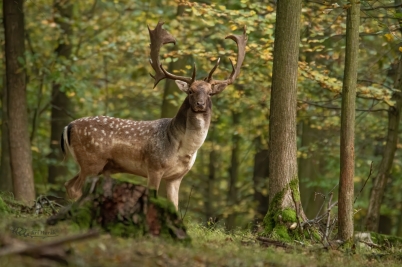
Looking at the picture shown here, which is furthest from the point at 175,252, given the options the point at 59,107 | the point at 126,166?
the point at 59,107

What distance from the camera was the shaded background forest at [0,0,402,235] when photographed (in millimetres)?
16656

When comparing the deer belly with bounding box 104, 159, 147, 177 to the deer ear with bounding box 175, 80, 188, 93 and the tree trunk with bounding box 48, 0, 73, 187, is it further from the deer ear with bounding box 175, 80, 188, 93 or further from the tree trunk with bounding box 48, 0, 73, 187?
the tree trunk with bounding box 48, 0, 73, 187

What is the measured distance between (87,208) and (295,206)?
11.6 ft

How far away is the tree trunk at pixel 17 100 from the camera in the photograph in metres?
16.0

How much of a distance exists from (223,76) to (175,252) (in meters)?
10.8

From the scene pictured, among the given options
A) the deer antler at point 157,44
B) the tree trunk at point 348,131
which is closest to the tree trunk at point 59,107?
the deer antler at point 157,44

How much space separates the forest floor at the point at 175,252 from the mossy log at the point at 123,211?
178 millimetres

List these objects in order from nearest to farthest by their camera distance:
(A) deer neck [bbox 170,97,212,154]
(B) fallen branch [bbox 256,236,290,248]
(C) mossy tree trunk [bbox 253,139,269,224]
→ (B) fallen branch [bbox 256,236,290,248] < (A) deer neck [bbox 170,97,212,154] < (C) mossy tree trunk [bbox 253,139,269,224]

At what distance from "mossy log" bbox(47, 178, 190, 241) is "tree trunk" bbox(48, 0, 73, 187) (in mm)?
13613

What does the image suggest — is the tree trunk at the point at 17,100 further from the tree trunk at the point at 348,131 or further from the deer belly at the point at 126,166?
the tree trunk at the point at 348,131

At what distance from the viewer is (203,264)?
6.67m

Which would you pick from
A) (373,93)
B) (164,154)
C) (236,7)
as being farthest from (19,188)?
(373,93)

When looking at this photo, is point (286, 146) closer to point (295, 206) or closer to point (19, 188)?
point (295, 206)

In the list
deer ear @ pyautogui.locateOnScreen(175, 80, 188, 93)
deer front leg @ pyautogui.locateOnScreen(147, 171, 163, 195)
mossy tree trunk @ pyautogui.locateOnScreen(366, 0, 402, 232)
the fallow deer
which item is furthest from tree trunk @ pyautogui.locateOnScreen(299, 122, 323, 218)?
deer front leg @ pyautogui.locateOnScreen(147, 171, 163, 195)
